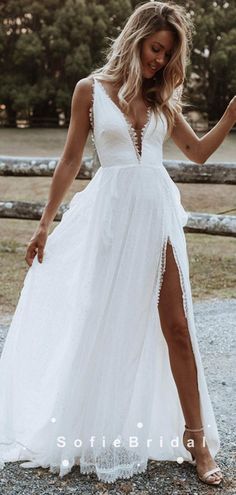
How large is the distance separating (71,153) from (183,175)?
502 cm

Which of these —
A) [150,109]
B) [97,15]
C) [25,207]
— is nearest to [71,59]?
[97,15]

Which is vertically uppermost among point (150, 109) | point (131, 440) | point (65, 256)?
point (150, 109)

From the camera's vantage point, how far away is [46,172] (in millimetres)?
8094

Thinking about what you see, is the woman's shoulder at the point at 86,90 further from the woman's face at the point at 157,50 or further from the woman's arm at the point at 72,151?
the woman's face at the point at 157,50

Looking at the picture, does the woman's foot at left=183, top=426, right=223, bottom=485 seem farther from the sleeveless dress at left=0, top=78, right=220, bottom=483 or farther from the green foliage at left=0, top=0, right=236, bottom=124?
the green foliage at left=0, top=0, right=236, bottom=124

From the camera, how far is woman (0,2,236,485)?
2789 millimetres

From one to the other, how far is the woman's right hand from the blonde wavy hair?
0.64 metres

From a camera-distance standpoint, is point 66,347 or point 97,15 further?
point 97,15

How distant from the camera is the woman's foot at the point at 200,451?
282 centimetres

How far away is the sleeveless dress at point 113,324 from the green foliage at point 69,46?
2009cm

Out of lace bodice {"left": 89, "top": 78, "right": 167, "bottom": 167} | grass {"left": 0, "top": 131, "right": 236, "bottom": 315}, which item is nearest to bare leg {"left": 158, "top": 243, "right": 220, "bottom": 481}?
lace bodice {"left": 89, "top": 78, "right": 167, "bottom": 167}

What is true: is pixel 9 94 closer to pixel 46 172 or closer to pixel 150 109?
pixel 46 172

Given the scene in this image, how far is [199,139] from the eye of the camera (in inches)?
119

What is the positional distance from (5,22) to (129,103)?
2201 centimetres
